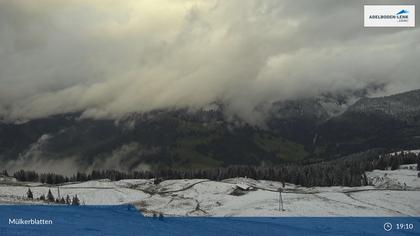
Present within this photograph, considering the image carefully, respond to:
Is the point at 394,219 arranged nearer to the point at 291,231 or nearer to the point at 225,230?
the point at 291,231

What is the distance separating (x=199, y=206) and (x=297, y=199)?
37.3 meters

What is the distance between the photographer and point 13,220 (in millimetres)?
84688

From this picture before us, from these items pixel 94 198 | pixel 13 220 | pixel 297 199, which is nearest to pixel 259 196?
pixel 297 199

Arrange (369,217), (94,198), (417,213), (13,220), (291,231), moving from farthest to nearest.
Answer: (94,198) → (417,213) → (369,217) → (291,231) → (13,220)

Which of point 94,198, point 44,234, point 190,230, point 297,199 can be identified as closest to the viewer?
point 44,234

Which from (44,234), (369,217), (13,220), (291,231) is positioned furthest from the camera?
(369,217)

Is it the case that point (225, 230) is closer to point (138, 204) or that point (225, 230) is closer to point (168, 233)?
point (168, 233)

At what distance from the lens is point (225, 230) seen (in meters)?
96.2

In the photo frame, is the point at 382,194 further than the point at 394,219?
Yes

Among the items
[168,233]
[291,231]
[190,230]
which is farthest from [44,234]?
[291,231]

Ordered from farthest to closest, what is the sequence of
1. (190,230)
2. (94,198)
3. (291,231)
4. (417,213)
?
(94,198) → (417,213) → (291,231) → (190,230)

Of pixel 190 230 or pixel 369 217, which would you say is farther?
pixel 369 217

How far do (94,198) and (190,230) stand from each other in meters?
111

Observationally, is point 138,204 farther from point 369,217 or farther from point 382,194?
point 382,194
